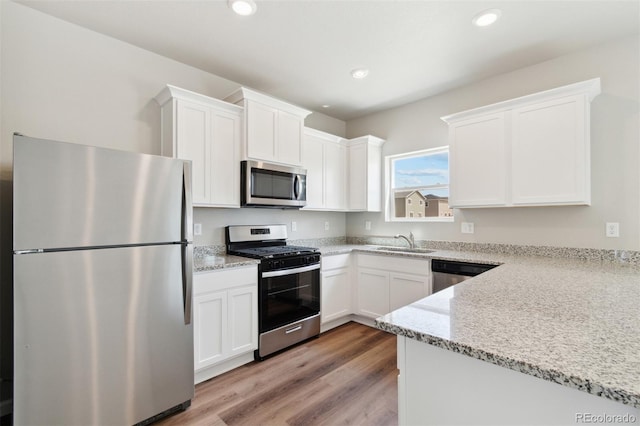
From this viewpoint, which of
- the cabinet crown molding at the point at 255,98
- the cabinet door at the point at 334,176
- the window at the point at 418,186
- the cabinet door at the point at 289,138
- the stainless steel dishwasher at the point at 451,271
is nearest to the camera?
the stainless steel dishwasher at the point at 451,271

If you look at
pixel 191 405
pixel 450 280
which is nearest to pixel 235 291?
pixel 191 405

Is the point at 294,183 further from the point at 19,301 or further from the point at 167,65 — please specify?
the point at 19,301

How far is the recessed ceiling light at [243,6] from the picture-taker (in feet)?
6.38

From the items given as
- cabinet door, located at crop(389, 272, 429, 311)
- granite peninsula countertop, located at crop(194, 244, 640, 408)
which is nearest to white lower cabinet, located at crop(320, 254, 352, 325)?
cabinet door, located at crop(389, 272, 429, 311)

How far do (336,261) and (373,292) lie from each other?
541mm

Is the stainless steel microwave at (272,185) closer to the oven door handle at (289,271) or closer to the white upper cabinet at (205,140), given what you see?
the white upper cabinet at (205,140)

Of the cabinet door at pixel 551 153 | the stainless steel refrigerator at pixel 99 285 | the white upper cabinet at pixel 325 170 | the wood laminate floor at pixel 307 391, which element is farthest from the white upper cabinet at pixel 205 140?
the cabinet door at pixel 551 153

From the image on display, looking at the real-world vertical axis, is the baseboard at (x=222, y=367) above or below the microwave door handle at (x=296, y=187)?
below

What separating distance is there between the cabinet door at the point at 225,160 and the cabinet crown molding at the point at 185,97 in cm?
7

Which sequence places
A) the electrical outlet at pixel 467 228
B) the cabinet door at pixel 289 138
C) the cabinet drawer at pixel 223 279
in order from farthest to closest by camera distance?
the electrical outlet at pixel 467 228 < the cabinet door at pixel 289 138 < the cabinet drawer at pixel 223 279

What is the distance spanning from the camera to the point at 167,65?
8.80ft

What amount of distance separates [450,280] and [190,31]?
9.80 ft

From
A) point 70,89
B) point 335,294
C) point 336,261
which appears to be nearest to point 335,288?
point 335,294

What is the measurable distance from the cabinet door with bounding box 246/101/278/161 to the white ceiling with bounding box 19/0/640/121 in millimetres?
388
